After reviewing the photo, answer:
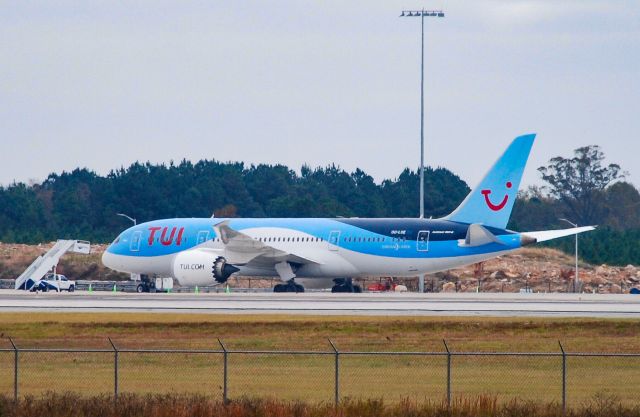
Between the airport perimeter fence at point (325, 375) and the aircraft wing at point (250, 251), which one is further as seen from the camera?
the aircraft wing at point (250, 251)

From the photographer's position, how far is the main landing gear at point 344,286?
71.8 meters

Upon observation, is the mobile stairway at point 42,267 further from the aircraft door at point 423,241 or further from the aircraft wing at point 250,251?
the aircraft door at point 423,241

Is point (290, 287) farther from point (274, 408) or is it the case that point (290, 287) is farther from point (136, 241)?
point (274, 408)

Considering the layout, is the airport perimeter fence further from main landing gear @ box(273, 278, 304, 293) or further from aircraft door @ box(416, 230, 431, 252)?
main landing gear @ box(273, 278, 304, 293)

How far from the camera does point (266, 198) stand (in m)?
139

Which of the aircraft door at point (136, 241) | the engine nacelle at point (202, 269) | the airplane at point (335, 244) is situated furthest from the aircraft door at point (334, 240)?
the aircraft door at point (136, 241)

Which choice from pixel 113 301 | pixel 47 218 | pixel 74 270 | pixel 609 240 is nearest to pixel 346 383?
pixel 113 301

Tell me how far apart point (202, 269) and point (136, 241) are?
718 cm

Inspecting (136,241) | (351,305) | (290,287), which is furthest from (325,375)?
(136,241)

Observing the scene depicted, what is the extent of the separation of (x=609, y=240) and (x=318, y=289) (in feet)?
117

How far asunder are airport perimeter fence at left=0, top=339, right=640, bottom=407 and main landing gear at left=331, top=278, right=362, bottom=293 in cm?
3580

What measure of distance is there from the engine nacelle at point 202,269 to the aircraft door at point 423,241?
9637 millimetres

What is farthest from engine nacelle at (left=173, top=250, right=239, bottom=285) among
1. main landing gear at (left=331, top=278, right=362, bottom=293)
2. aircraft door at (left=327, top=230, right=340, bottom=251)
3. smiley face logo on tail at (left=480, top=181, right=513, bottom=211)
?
smiley face logo on tail at (left=480, top=181, right=513, bottom=211)

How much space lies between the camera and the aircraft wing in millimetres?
69938
